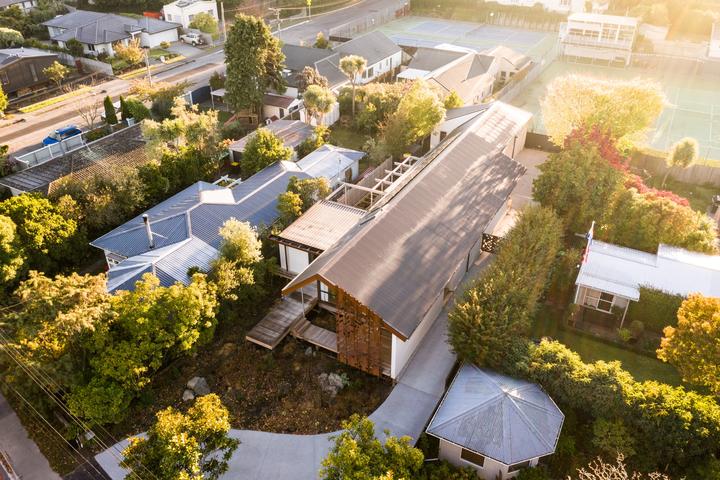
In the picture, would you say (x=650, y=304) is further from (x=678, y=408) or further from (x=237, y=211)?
(x=237, y=211)

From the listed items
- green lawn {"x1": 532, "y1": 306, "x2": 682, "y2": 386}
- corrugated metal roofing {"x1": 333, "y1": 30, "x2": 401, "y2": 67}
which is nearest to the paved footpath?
green lawn {"x1": 532, "y1": 306, "x2": 682, "y2": 386}

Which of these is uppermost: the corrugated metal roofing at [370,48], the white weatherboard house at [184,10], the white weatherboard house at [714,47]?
the white weatherboard house at [184,10]

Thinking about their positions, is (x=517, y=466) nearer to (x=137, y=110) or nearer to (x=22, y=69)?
(x=137, y=110)

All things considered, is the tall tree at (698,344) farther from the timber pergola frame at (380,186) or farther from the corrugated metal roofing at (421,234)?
the timber pergola frame at (380,186)

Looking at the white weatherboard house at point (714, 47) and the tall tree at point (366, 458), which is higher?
the white weatherboard house at point (714, 47)

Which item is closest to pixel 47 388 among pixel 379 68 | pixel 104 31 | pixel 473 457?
pixel 473 457

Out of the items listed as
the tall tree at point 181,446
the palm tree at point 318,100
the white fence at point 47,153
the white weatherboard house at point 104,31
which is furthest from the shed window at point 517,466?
the white weatherboard house at point 104,31

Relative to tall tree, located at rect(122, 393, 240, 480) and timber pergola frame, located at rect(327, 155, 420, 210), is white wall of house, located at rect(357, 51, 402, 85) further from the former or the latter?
tall tree, located at rect(122, 393, 240, 480)
